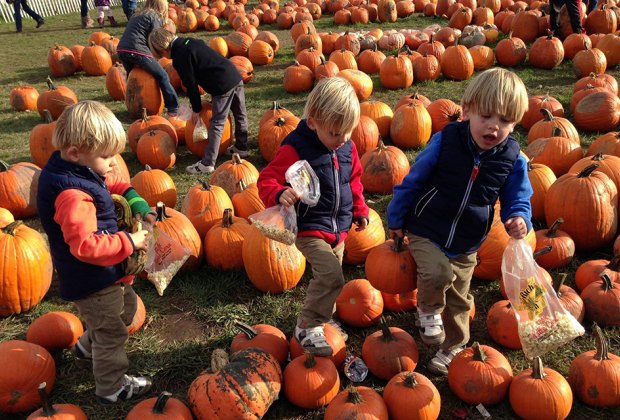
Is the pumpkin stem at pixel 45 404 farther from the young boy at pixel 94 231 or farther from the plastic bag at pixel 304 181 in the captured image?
the plastic bag at pixel 304 181

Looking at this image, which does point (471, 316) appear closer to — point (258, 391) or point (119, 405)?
point (258, 391)

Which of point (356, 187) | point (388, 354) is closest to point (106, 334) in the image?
point (388, 354)

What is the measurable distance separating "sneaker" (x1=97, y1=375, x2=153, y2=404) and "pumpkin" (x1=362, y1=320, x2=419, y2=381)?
1.52m

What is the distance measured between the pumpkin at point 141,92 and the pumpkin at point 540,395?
7122 millimetres

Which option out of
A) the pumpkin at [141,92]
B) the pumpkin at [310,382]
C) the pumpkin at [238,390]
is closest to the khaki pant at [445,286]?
the pumpkin at [310,382]

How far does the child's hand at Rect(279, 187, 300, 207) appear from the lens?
10.5ft

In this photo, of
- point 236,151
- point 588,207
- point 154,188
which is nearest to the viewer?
point 588,207

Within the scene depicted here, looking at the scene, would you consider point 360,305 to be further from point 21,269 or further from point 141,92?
point 141,92

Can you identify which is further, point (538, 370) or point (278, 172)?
point (278, 172)

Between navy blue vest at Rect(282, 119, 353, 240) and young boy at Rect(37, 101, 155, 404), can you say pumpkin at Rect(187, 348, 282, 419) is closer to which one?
young boy at Rect(37, 101, 155, 404)

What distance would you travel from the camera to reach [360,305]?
4.01 meters

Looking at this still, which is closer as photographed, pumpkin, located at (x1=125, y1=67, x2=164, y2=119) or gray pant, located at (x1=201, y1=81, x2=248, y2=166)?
gray pant, located at (x1=201, y1=81, x2=248, y2=166)

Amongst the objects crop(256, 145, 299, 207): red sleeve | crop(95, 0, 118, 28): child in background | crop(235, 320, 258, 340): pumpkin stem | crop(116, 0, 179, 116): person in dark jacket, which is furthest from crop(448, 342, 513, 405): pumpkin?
crop(95, 0, 118, 28): child in background

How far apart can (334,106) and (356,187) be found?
0.81m
